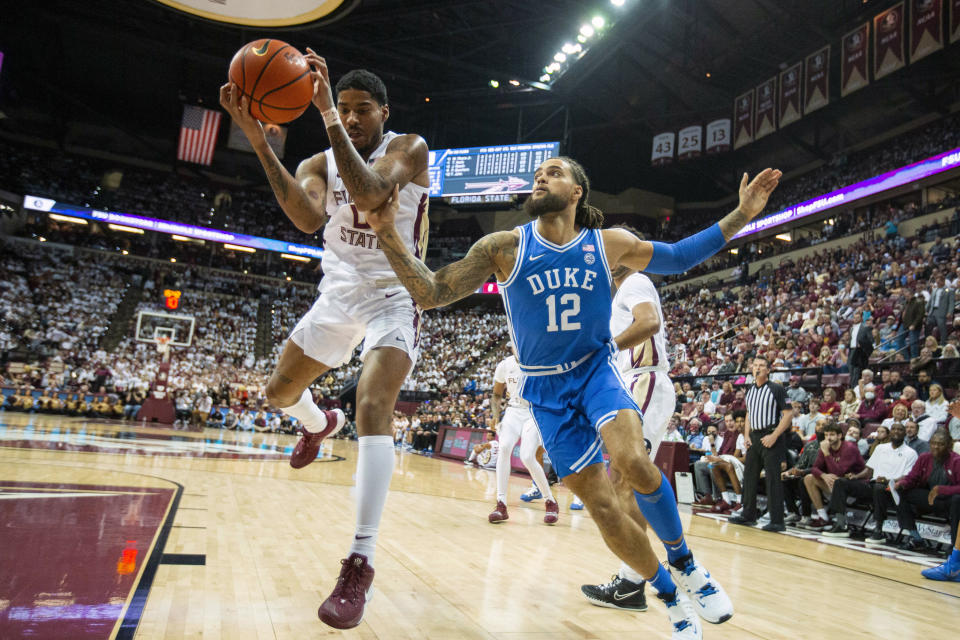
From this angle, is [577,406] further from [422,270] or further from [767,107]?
[767,107]

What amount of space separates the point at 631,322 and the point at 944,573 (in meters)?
3.34

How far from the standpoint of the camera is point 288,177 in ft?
9.97

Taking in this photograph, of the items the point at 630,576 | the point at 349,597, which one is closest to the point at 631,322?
the point at 630,576

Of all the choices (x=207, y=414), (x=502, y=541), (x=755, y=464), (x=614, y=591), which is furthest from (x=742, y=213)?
(x=207, y=414)

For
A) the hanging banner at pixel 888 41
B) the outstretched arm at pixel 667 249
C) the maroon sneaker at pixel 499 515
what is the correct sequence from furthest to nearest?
the hanging banner at pixel 888 41, the maroon sneaker at pixel 499 515, the outstretched arm at pixel 667 249

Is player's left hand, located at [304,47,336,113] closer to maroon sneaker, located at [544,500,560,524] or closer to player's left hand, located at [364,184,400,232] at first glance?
player's left hand, located at [364,184,400,232]

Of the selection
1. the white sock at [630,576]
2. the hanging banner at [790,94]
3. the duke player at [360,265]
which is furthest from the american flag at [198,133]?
the white sock at [630,576]

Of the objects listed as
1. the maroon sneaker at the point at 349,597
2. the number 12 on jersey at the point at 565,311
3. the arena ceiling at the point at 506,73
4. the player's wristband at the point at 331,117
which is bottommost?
the maroon sneaker at the point at 349,597

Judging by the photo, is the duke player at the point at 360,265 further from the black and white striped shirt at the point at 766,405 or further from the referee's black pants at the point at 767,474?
the referee's black pants at the point at 767,474

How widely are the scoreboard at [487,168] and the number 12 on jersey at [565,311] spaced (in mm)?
22622

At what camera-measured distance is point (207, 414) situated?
75.1ft

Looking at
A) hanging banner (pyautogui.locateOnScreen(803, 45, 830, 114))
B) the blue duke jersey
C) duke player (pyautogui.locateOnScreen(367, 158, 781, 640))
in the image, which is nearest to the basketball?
duke player (pyautogui.locateOnScreen(367, 158, 781, 640))

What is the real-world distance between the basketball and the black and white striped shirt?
7076 mm

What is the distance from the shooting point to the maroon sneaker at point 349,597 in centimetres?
248
